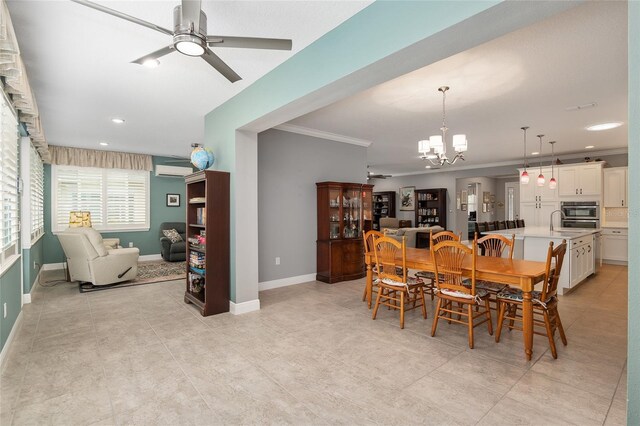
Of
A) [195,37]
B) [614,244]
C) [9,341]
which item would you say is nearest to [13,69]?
[195,37]

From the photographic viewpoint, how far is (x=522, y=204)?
802 cm

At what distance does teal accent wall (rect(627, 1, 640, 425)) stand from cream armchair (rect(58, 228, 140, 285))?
19.6 ft

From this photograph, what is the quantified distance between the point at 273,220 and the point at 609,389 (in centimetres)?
416

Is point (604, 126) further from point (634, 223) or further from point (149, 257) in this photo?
point (149, 257)

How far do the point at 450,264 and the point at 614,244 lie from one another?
680cm

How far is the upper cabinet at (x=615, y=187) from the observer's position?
→ 271 inches

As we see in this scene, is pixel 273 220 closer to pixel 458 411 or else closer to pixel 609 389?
pixel 458 411

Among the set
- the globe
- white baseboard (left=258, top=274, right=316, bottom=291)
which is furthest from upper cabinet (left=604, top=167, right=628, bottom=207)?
the globe

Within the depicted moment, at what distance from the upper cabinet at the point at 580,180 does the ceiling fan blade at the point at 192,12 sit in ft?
28.0

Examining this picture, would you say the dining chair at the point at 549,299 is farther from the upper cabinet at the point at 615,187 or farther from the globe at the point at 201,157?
the upper cabinet at the point at 615,187

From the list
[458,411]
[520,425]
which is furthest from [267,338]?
[520,425]

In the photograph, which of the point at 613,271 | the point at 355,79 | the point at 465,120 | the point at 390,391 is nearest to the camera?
the point at 390,391

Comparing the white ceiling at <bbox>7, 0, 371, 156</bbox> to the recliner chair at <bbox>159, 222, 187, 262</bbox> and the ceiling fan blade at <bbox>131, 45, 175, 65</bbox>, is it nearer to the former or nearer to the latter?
the ceiling fan blade at <bbox>131, 45, 175, 65</bbox>

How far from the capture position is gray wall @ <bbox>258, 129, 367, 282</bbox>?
16.3 feet
